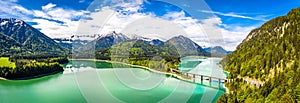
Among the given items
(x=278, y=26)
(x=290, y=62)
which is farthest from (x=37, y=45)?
(x=290, y=62)

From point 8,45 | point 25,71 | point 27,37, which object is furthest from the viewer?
point 27,37

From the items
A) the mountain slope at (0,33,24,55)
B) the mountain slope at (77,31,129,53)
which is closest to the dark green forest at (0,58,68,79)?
the mountain slope at (77,31,129,53)

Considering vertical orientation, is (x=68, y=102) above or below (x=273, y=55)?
below

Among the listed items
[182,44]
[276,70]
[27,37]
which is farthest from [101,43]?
[276,70]

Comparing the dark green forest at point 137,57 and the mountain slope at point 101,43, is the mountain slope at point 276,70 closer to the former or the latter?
the dark green forest at point 137,57

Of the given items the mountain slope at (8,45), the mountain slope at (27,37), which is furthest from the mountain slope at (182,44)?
the mountain slope at (27,37)

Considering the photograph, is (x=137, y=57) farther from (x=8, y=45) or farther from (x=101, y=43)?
(x=101, y=43)

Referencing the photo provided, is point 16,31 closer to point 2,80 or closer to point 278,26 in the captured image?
point 2,80

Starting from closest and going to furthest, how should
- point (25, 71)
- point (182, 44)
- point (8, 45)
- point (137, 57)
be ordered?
point (182, 44), point (25, 71), point (137, 57), point (8, 45)
